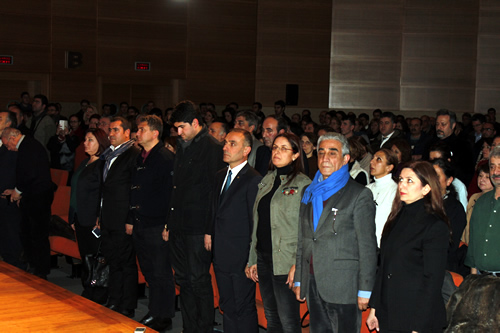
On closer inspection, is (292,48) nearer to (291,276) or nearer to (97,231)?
(97,231)

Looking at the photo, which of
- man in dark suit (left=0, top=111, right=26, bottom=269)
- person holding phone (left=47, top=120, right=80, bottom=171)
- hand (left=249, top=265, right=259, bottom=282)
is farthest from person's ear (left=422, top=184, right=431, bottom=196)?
person holding phone (left=47, top=120, right=80, bottom=171)

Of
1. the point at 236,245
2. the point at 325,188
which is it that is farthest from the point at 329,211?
the point at 236,245

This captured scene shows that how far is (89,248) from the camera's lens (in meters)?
6.16

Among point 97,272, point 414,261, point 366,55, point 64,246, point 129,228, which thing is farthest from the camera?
point 366,55

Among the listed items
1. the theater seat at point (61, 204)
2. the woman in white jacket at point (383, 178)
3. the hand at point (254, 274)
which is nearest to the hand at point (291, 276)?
the hand at point (254, 274)

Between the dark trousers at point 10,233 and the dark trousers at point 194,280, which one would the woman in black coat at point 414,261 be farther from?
the dark trousers at point 10,233

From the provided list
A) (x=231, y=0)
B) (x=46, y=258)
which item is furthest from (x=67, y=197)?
(x=231, y=0)

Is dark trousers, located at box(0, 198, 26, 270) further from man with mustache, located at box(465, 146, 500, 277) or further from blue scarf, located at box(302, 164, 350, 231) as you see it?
man with mustache, located at box(465, 146, 500, 277)

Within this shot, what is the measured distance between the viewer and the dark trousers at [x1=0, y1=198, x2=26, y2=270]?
684cm

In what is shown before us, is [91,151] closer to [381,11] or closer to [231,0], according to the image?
[231,0]

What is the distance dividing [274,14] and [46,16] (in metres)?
5.67

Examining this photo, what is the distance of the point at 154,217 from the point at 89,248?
45.1 inches

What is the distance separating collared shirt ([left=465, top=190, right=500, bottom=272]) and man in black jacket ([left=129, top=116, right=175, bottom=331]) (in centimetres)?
254

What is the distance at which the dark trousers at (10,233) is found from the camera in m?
6.84
